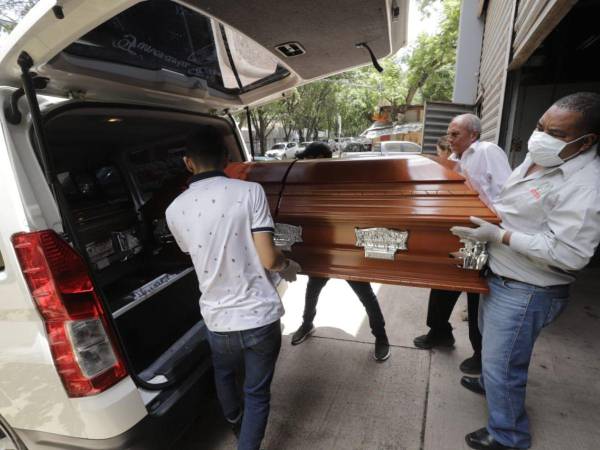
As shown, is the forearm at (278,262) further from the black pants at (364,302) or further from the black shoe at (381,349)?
the black shoe at (381,349)

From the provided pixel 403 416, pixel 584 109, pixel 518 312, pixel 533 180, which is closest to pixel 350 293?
pixel 403 416

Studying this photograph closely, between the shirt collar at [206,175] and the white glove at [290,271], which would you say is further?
the white glove at [290,271]

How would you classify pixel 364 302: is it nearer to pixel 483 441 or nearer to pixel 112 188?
pixel 483 441

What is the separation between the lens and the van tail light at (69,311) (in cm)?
118

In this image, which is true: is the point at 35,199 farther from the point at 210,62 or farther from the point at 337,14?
the point at 210,62

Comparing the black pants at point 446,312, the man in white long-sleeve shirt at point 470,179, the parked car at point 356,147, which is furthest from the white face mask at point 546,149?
the parked car at point 356,147

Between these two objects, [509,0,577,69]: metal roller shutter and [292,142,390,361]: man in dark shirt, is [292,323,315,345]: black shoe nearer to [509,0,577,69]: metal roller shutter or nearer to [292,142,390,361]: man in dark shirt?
[292,142,390,361]: man in dark shirt

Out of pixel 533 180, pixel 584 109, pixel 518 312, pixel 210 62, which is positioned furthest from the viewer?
pixel 210 62

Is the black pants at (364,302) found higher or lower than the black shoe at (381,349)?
higher

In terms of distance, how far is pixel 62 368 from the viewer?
1.23 m

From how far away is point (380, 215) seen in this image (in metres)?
1.63

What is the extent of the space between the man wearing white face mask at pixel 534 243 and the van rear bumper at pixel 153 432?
1399mm

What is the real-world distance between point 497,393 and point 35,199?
2131 millimetres

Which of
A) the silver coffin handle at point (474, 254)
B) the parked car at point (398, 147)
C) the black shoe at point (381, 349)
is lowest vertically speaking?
the parked car at point (398, 147)
